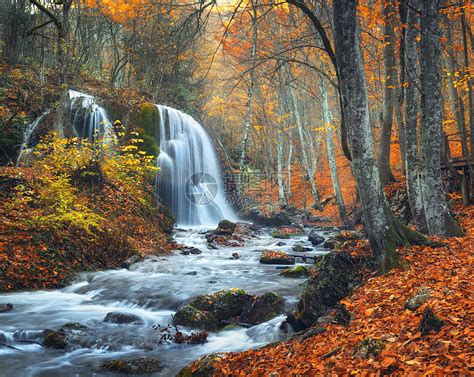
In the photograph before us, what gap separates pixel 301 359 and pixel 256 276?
240 inches

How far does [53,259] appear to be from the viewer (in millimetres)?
9609

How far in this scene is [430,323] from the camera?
378cm

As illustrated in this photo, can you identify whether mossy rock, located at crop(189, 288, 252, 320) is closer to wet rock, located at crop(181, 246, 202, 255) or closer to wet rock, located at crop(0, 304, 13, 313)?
wet rock, located at crop(0, 304, 13, 313)

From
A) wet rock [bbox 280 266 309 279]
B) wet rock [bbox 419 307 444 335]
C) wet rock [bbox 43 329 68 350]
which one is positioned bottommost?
wet rock [bbox 280 266 309 279]

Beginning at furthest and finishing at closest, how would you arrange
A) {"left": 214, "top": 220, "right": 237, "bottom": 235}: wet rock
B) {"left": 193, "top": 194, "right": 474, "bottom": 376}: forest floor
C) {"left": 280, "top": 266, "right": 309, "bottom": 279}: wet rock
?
{"left": 214, "top": 220, "right": 237, "bottom": 235}: wet rock, {"left": 280, "top": 266, "right": 309, "bottom": 279}: wet rock, {"left": 193, "top": 194, "right": 474, "bottom": 376}: forest floor

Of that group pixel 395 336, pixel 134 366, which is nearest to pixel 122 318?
pixel 134 366

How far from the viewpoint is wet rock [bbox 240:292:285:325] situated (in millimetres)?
6844

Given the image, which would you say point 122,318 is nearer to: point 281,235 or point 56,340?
point 56,340

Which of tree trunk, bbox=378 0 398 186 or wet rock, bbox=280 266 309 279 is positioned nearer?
wet rock, bbox=280 266 309 279

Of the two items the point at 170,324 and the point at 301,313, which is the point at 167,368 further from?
the point at 301,313

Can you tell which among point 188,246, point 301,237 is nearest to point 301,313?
point 188,246

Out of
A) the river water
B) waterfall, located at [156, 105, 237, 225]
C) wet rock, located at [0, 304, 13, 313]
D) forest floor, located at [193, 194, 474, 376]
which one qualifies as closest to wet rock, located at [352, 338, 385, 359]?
forest floor, located at [193, 194, 474, 376]

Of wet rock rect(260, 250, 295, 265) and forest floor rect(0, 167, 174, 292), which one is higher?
forest floor rect(0, 167, 174, 292)

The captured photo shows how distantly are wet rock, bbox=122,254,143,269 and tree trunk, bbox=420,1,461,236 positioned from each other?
808cm
